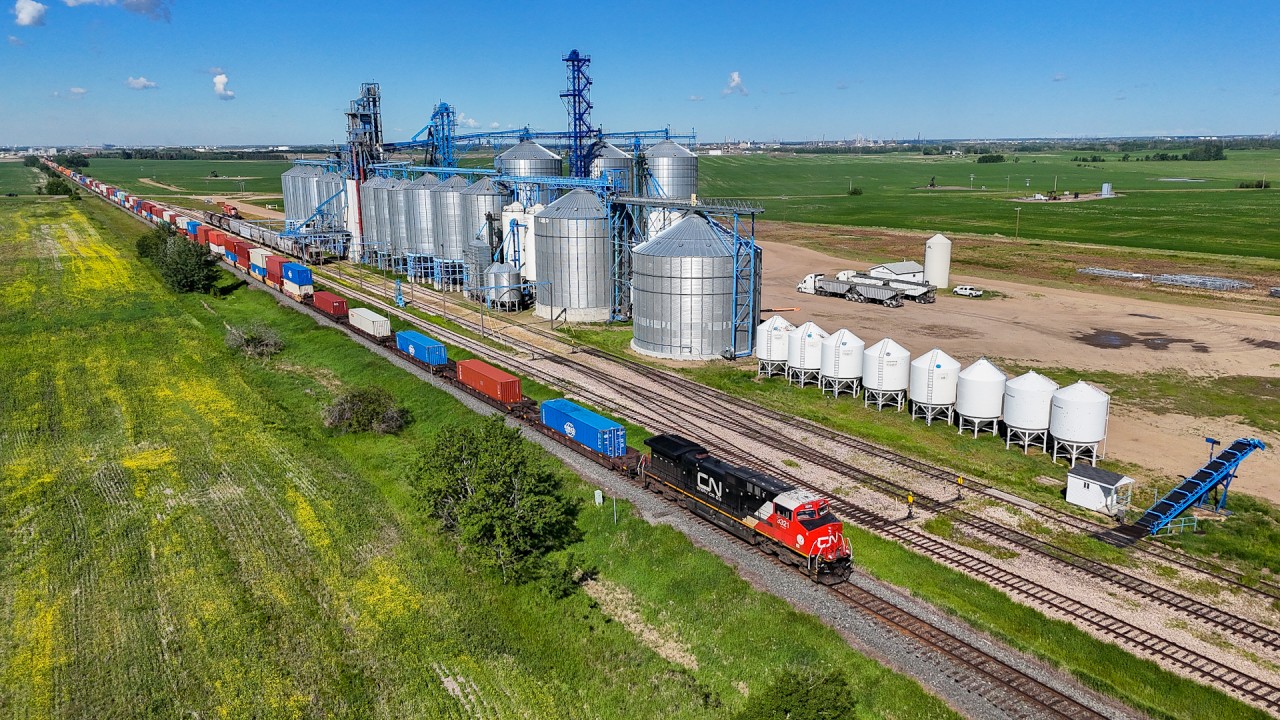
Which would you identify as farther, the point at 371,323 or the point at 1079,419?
the point at 371,323

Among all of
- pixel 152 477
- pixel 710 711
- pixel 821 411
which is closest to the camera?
pixel 710 711

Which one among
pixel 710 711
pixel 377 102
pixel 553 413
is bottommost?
pixel 710 711

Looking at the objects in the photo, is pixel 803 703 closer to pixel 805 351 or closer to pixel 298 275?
pixel 805 351

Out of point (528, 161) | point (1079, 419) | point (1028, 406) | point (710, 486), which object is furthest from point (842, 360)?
point (528, 161)

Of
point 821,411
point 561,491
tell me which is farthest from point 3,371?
point 821,411

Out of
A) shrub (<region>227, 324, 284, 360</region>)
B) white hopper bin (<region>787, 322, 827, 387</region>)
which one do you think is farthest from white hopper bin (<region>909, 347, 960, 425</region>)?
shrub (<region>227, 324, 284, 360</region>)

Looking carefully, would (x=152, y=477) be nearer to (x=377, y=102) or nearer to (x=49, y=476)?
(x=49, y=476)
